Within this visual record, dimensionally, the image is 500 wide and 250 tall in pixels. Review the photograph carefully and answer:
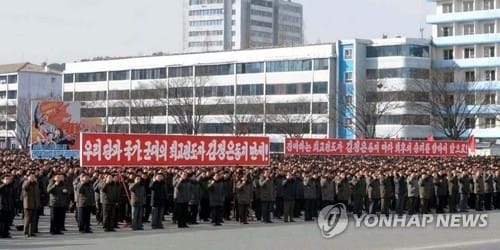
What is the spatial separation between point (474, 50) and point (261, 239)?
6614 cm

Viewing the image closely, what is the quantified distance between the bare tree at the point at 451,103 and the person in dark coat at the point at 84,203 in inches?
2122

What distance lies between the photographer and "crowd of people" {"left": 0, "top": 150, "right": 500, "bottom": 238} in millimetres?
19047

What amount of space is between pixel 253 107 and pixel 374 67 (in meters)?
12.5

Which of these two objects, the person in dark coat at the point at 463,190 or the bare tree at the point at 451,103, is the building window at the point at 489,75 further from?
the person in dark coat at the point at 463,190

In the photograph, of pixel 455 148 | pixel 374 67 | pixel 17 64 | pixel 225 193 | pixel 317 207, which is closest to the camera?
pixel 225 193

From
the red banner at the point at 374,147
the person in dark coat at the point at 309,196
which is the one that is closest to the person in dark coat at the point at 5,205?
the person in dark coat at the point at 309,196

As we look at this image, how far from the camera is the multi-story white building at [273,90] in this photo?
79188mm

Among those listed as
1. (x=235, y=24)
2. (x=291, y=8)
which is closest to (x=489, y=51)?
(x=235, y=24)

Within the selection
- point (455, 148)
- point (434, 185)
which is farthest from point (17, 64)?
point (434, 185)

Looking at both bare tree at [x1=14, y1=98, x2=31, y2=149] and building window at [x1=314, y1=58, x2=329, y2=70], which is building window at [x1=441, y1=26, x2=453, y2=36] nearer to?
building window at [x1=314, y1=58, x2=329, y2=70]

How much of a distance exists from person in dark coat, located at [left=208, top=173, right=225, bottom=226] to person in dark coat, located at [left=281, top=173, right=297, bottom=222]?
1985 millimetres

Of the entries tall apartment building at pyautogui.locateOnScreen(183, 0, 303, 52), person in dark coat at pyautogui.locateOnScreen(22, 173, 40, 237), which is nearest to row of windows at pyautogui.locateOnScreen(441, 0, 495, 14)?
person in dark coat at pyautogui.locateOnScreen(22, 173, 40, 237)

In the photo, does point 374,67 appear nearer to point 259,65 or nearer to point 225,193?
point 259,65

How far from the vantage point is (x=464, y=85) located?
73125mm
